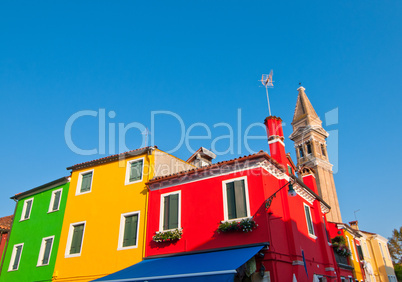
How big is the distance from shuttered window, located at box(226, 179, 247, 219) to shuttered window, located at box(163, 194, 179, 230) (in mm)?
2921

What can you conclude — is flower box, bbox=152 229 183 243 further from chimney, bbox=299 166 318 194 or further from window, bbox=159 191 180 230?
chimney, bbox=299 166 318 194

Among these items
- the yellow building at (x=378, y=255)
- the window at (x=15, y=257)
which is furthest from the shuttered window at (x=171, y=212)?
the yellow building at (x=378, y=255)

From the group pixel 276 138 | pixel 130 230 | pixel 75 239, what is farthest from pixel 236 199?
pixel 75 239

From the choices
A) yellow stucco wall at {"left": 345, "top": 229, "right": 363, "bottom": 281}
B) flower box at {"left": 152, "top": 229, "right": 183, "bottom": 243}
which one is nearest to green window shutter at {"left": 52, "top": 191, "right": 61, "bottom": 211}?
flower box at {"left": 152, "top": 229, "right": 183, "bottom": 243}

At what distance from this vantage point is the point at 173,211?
16094 millimetres

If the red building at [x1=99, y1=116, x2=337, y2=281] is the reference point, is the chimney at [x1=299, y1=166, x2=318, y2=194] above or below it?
above

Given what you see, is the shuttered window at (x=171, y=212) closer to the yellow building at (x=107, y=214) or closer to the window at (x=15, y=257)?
the yellow building at (x=107, y=214)

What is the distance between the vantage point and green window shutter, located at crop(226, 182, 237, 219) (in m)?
14.3

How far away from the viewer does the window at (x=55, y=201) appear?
21066 mm

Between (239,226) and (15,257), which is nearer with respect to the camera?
(239,226)

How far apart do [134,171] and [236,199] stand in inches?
276

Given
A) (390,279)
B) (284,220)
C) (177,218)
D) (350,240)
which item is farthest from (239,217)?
(390,279)

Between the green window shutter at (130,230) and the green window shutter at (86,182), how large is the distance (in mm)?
4171

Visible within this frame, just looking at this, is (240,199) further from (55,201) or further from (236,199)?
(55,201)
